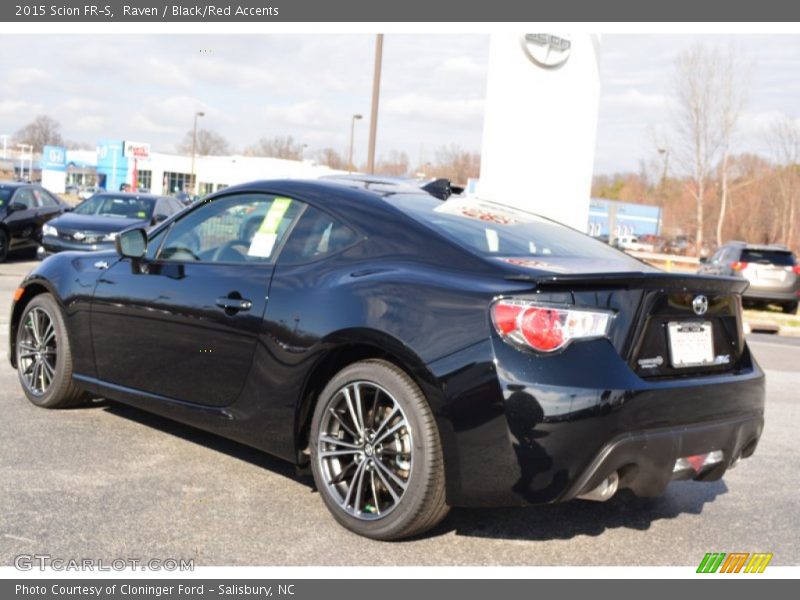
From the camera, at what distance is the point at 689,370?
374 cm

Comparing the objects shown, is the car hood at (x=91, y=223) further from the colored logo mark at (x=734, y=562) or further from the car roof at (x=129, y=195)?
the colored logo mark at (x=734, y=562)

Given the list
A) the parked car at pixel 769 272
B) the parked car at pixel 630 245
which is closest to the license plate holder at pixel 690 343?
the parked car at pixel 769 272

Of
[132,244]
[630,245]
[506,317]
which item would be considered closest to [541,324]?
[506,317]

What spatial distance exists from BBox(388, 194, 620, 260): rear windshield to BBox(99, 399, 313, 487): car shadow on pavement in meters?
1.45

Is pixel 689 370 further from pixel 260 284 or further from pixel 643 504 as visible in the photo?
pixel 260 284

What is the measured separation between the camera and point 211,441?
17.0 feet

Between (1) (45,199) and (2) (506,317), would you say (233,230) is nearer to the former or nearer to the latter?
(2) (506,317)

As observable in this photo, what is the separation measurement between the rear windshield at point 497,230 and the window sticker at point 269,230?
58 cm

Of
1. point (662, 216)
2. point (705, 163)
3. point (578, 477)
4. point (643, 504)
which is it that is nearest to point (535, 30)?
point (643, 504)

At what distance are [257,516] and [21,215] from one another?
15379mm

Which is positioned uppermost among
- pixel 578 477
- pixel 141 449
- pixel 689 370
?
pixel 689 370

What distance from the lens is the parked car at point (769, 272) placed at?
19922 mm
